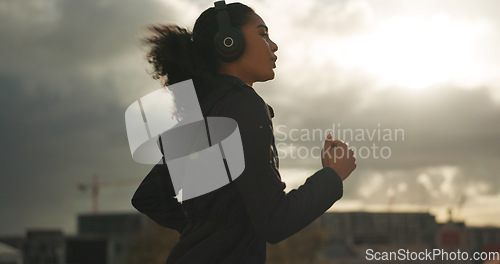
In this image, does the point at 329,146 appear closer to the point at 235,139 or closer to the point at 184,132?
the point at 235,139

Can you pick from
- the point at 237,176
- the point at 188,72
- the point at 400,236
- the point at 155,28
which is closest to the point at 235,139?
the point at 237,176

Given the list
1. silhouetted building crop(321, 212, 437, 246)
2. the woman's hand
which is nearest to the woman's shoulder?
the woman's hand

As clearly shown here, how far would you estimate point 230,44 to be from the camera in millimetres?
2381

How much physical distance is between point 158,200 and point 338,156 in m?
0.86

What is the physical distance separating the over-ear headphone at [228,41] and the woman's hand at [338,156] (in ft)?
1.61

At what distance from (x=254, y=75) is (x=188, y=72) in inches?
11.0

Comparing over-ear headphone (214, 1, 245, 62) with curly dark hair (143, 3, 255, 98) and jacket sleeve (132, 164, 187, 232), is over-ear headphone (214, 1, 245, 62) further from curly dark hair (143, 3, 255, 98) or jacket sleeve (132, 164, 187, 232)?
jacket sleeve (132, 164, 187, 232)

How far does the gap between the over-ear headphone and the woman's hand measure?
1.61ft

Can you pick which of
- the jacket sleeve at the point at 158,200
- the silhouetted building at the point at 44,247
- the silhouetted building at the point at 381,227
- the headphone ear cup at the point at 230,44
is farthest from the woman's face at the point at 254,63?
the silhouetted building at the point at 381,227

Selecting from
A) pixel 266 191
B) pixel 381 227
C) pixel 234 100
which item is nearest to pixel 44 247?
pixel 381 227

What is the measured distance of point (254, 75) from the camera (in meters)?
2.44

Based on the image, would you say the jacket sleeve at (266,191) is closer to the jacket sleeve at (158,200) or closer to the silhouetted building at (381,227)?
the jacket sleeve at (158,200)

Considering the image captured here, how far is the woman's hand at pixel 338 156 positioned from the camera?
7.39 ft

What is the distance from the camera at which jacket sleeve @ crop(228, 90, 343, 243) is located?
80.9 inches
